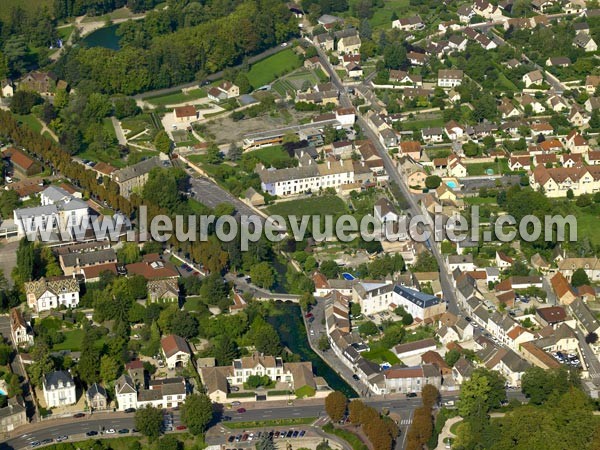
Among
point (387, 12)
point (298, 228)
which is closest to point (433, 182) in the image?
point (298, 228)

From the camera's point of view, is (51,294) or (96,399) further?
(51,294)

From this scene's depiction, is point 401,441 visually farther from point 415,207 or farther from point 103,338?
point 415,207

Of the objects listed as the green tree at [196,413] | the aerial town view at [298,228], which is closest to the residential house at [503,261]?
the aerial town view at [298,228]

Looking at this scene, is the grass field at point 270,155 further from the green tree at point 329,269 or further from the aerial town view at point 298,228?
the green tree at point 329,269

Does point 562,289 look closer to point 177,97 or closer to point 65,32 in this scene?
point 177,97

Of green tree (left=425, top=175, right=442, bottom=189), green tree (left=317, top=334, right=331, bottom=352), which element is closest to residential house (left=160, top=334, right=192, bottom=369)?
green tree (left=317, top=334, right=331, bottom=352)

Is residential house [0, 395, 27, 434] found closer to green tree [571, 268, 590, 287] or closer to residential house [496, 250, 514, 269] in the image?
residential house [496, 250, 514, 269]
